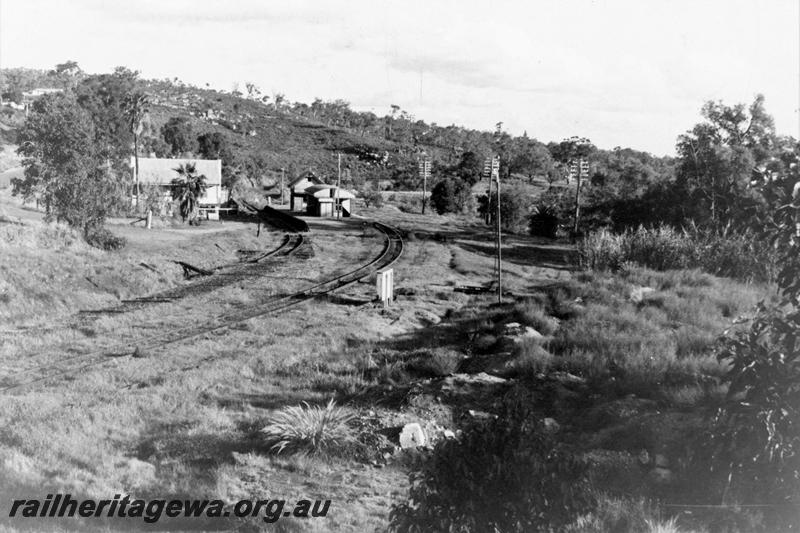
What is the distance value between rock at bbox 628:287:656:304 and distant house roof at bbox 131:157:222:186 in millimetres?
53540

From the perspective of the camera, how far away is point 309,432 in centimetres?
1093

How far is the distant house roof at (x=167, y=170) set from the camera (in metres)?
67.2

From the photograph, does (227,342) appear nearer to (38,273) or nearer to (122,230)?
(38,273)

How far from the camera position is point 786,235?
6.01 meters

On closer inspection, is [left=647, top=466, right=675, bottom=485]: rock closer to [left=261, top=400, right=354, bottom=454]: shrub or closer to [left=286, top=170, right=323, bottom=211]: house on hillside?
[left=261, top=400, right=354, bottom=454]: shrub

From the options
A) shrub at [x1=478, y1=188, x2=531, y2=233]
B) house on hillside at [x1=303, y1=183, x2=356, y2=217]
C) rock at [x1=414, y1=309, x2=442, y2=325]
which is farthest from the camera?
house on hillside at [x1=303, y1=183, x2=356, y2=217]

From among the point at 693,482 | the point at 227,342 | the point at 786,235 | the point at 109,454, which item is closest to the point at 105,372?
the point at 227,342

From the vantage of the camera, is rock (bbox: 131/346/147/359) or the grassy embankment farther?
rock (bbox: 131/346/147/359)

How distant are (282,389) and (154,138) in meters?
95.3

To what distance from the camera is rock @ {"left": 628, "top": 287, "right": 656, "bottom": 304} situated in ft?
61.9

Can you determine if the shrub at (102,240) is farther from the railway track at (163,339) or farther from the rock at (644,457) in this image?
the rock at (644,457)

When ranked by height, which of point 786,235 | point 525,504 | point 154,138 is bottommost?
point 525,504

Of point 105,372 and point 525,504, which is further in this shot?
point 105,372

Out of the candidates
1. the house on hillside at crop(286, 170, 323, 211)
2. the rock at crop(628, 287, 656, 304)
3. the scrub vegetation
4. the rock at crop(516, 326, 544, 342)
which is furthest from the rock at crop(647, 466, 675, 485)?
the house on hillside at crop(286, 170, 323, 211)
